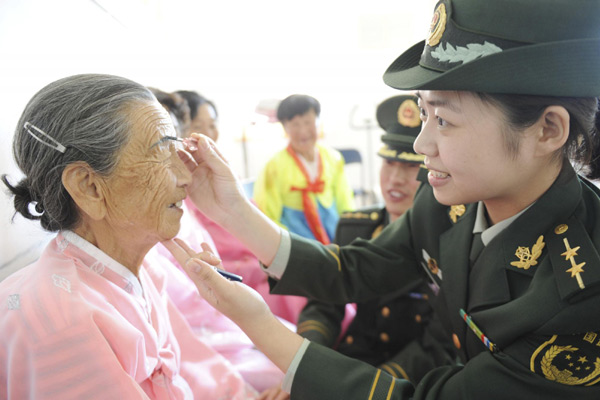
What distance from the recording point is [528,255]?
3.31ft

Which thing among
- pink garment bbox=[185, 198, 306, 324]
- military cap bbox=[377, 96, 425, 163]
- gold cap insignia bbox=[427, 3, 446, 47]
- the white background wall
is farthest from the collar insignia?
the white background wall

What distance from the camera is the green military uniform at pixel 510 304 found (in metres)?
0.87

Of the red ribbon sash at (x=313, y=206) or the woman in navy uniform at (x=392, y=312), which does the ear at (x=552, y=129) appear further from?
the red ribbon sash at (x=313, y=206)

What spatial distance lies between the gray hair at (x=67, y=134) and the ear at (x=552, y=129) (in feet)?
2.52

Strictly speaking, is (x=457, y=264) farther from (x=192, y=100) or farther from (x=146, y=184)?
(x=192, y=100)

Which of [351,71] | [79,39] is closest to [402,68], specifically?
[79,39]

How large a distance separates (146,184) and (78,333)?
0.30 m

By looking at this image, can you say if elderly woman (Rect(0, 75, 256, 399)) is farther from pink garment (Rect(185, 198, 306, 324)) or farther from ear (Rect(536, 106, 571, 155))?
pink garment (Rect(185, 198, 306, 324))

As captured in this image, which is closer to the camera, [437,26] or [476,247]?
[437,26]

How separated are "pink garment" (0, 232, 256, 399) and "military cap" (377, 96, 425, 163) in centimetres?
108

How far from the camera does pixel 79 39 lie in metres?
1.46

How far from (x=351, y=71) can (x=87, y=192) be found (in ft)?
15.9

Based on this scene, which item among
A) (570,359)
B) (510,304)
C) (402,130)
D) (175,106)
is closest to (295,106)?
(175,106)

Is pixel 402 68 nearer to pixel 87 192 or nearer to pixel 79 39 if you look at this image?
pixel 87 192
